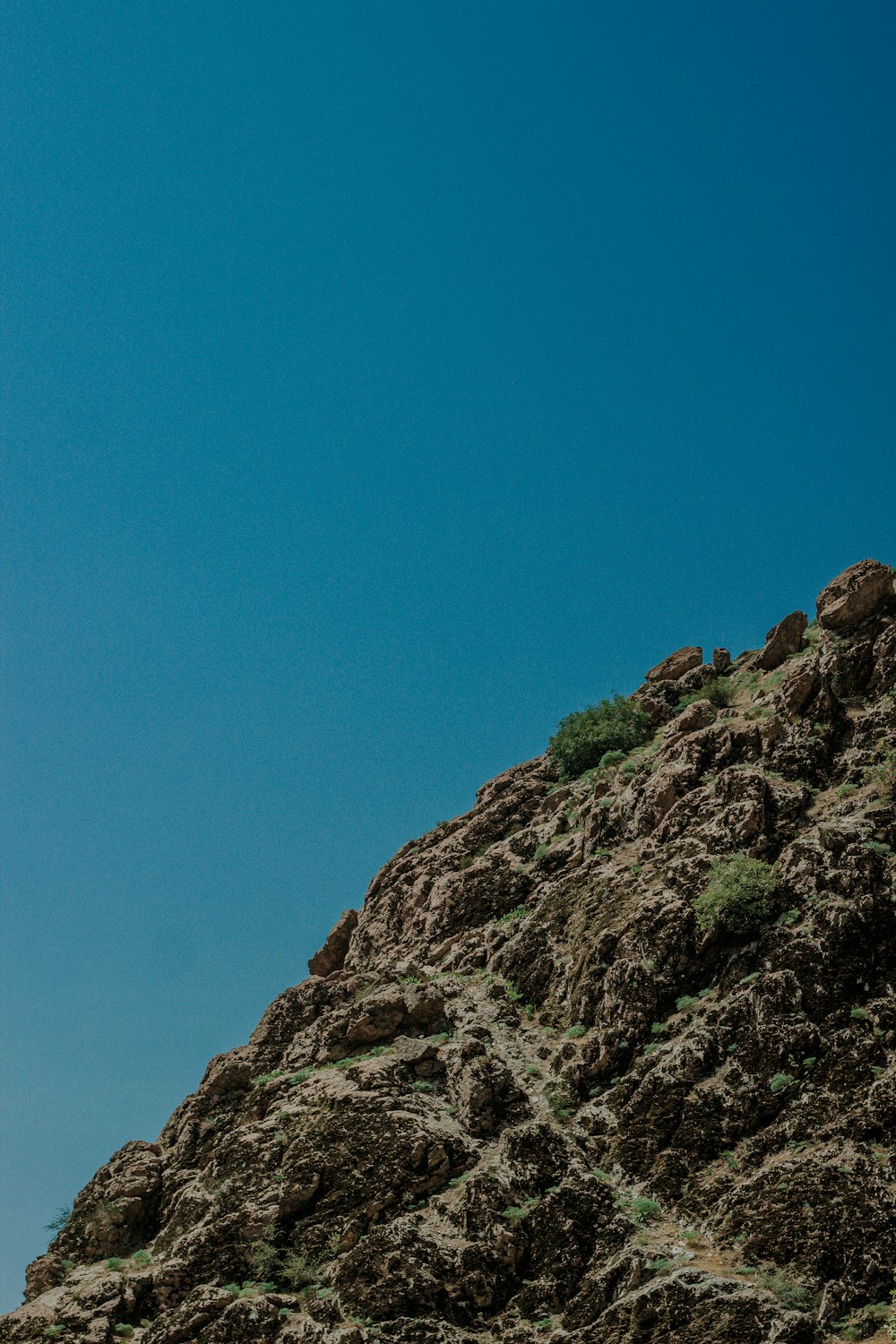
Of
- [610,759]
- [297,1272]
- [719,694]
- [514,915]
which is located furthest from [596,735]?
[297,1272]

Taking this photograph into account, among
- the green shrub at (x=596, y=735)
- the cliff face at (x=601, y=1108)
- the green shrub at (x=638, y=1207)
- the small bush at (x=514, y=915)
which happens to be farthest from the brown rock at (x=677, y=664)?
the green shrub at (x=638, y=1207)

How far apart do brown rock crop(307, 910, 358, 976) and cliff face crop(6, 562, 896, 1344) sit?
225 inches

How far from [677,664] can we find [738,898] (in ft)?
64.8

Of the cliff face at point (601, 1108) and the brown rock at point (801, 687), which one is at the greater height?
the brown rock at point (801, 687)

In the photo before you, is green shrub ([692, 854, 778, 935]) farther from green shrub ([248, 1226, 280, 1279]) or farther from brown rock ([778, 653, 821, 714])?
green shrub ([248, 1226, 280, 1279])

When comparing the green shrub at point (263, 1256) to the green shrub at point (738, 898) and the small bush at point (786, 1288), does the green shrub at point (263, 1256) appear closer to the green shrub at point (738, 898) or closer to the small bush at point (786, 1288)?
the small bush at point (786, 1288)

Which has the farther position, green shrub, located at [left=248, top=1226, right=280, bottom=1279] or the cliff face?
green shrub, located at [left=248, top=1226, right=280, bottom=1279]

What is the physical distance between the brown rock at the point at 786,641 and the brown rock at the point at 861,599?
144 inches

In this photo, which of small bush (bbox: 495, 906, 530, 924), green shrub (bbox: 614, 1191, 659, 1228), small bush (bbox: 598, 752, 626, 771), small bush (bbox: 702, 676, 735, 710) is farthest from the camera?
small bush (bbox: 598, 752, 626, 771)

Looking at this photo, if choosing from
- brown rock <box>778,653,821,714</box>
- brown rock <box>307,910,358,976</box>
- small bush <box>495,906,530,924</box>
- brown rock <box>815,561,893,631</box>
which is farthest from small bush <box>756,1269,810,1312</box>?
brown rock <box>307,910,358,976</box>

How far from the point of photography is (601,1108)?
89.6 ft

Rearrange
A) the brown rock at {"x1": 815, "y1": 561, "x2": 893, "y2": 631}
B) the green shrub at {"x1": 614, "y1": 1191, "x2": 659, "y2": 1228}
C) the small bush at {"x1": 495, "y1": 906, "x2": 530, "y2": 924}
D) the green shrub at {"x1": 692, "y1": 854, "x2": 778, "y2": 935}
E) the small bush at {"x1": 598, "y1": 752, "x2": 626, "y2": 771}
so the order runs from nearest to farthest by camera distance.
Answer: the green shrub at {"x1": 614, "y1": 1191, "x2": 659, "y2": 1228}, the green shrub at {"x1": 692, "y1": 854, "x2": 778, "y2": 935}, the brown rock at {"x1": 815, "y1": 561, "x2": 893, "y2": 631}, the small bush at {"x1": 495, "y1": 906, "x2": 530, "y2": 924}, the small bush at {"x1": 598, "y1": 752, "x2": 626, "y2": 771}

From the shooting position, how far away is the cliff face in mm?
22172

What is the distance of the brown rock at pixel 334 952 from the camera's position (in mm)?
44625
